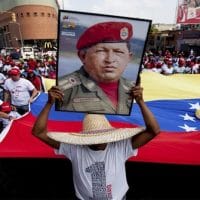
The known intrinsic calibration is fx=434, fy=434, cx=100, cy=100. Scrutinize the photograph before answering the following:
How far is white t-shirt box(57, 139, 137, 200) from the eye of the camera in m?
2.62

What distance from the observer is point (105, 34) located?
101 inches

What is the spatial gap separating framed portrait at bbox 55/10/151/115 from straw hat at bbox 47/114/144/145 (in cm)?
8

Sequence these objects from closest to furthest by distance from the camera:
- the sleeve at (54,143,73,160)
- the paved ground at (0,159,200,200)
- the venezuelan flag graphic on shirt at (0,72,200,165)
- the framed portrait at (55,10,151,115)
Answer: the framed portrait at (55,10,151,115)
the sleeve at (54,143,73,160)
the venezuelan flag graphic on shirt at (0,72,200,165)
the paved ground at (0,159,200,200)

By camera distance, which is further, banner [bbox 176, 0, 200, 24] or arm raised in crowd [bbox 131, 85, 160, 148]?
banner [bbox 176, 0, 200, 24]

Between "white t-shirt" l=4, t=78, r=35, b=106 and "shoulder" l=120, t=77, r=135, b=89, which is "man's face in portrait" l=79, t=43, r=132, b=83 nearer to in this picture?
"shoulder" l=120, t=77, r=135, b=89

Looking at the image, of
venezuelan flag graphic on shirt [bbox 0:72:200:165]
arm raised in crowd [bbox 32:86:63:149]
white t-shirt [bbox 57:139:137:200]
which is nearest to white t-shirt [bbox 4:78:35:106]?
venezuelan flag graphic on shirt [bbox 0:72:200:165]

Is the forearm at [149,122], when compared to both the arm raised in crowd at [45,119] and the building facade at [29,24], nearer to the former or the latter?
the arm raised in crowd at [45,119]

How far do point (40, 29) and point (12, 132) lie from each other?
266 feet

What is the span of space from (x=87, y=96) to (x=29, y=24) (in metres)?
82.2

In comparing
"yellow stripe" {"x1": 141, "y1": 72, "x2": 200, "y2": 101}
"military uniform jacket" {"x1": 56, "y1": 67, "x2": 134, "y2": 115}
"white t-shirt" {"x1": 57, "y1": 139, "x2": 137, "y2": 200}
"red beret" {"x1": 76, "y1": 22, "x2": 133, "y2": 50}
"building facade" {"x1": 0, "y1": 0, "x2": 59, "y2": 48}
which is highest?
"red beret" {"x1": 76, "y1": 22, "x2": 133, "y2": 50}

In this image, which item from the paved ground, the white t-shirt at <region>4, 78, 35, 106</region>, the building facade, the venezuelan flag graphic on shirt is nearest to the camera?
the venezuelan flag graphic on shirt

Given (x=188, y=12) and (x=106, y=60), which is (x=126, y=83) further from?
(x=188, y=12)

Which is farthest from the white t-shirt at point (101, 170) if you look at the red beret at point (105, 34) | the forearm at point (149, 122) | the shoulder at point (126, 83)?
the red beret at point (105, 34)

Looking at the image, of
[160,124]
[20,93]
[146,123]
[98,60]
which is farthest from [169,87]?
[98,60]
